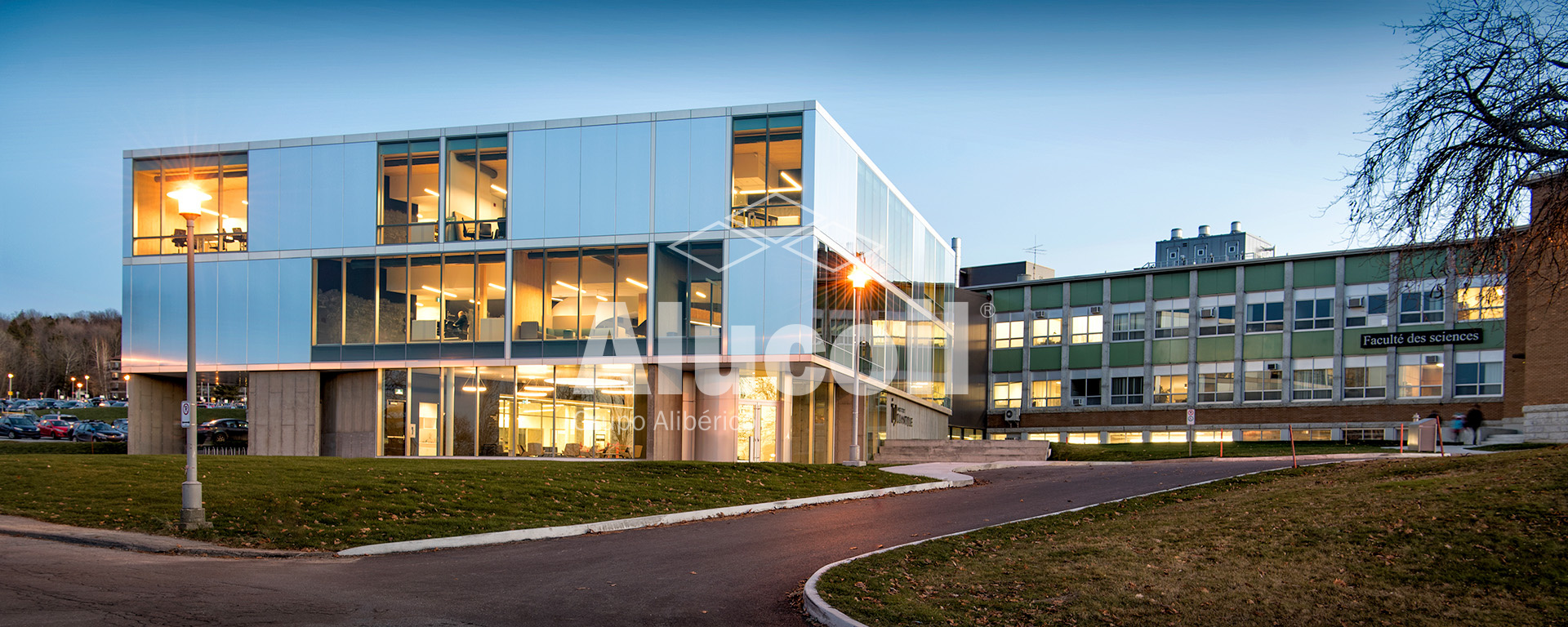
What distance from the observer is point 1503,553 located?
11.7 metres

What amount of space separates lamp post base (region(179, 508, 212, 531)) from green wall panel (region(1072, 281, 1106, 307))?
53781 millimetres

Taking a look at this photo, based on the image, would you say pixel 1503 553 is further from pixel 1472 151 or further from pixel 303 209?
pixel 303 209

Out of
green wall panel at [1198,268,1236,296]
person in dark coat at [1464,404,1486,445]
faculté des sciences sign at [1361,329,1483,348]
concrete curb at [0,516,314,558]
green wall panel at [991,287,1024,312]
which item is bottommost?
person in dark coat at [1464,404,1486,445]

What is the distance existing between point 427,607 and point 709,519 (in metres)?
9.27

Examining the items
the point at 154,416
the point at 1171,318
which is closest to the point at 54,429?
the point at 154,416

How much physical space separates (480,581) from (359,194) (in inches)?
1010

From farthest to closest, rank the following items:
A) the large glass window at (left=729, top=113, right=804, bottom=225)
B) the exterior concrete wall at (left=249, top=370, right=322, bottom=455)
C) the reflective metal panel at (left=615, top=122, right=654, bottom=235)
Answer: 1. the exterior concrete wall at (left=249, top=370, right=322, bottom=455)
2. the reflective metal panel at (left=615, top=122, right=654, bottom=235)
3. the large glass window at (left=729, top=113, right=804, bottom=225)

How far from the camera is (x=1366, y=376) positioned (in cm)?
5266

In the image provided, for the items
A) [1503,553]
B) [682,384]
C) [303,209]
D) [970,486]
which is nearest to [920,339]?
[682,384]

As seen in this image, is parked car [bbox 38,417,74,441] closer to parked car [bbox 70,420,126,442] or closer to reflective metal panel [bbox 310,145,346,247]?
parked car [bbox 70,420,126,442]

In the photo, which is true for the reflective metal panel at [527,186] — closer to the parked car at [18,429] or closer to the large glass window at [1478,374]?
the parked car at [18,429]

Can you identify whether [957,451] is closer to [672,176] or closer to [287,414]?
[672,176]

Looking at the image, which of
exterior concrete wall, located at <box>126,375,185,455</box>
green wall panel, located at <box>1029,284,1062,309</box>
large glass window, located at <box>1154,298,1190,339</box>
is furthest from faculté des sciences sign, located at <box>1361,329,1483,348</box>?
exterior concrete wall, located at <box>126,375,185,455</box>

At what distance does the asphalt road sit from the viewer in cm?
975
